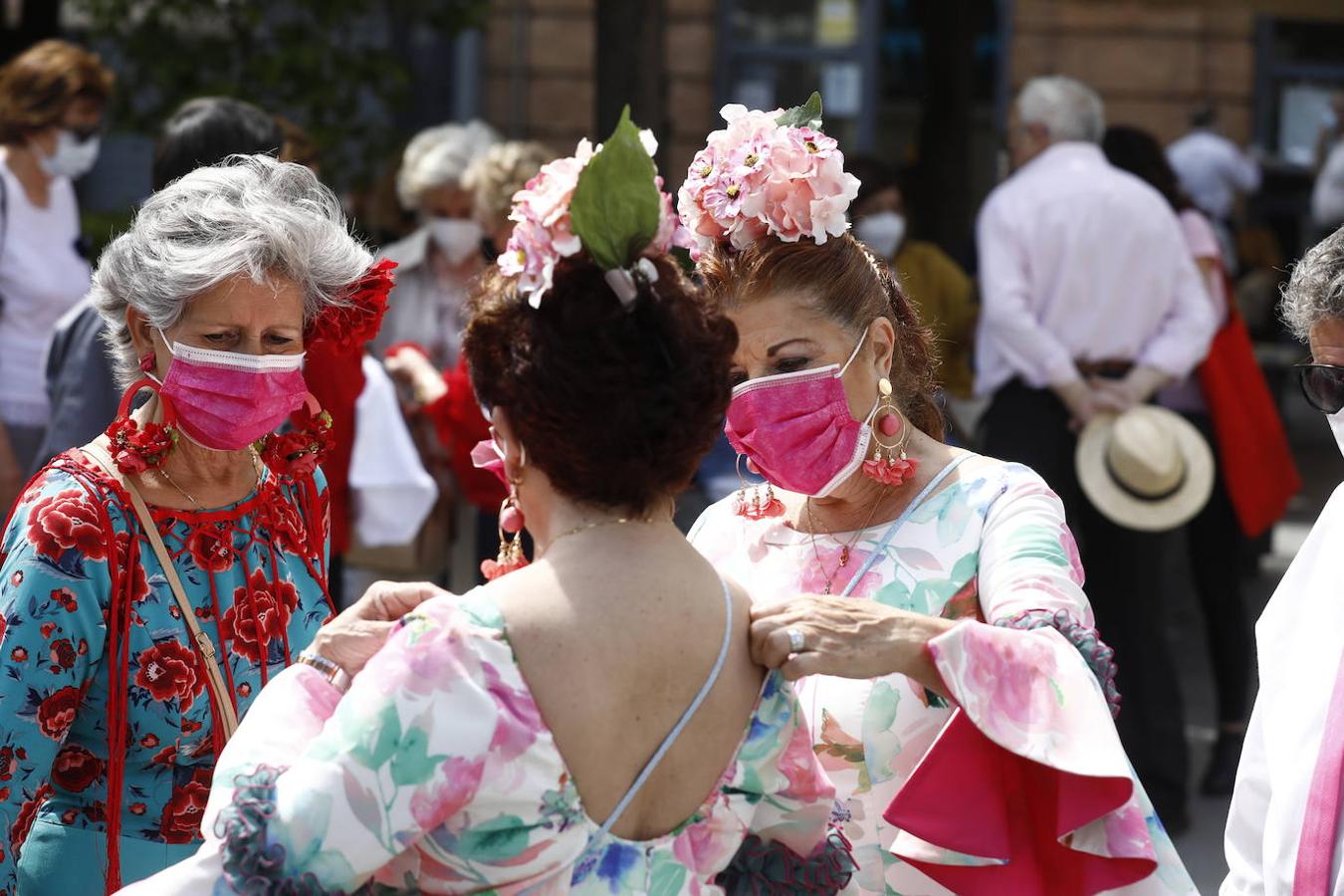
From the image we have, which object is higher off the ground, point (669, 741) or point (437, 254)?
point (669, 741)

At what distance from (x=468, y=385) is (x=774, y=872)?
12.8ft

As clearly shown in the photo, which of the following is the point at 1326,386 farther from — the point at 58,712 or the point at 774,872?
the point at 58,712

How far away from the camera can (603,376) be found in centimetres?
202

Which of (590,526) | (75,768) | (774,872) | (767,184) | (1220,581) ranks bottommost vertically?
(1220,581)

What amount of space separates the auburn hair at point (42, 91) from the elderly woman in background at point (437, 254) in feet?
4.01

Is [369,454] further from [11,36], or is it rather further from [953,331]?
[11,36]

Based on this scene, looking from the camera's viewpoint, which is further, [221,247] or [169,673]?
[221,247]

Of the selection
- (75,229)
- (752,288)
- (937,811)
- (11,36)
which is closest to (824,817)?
(937,811)

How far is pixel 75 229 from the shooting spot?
5.95 m

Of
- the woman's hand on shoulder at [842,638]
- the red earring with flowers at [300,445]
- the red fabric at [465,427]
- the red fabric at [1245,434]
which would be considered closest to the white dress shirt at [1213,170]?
the red fabric at [1245,434]

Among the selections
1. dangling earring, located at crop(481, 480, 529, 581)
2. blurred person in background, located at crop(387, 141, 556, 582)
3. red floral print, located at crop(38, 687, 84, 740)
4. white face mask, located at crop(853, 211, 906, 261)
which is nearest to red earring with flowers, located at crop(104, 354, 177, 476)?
red floral print, located at crop(38, 687, 84, 740)

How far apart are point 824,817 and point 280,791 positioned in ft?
2.32

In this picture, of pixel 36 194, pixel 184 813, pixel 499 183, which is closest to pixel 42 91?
pixel 36 194

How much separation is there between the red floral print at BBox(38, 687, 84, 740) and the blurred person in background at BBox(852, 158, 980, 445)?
4796mm
